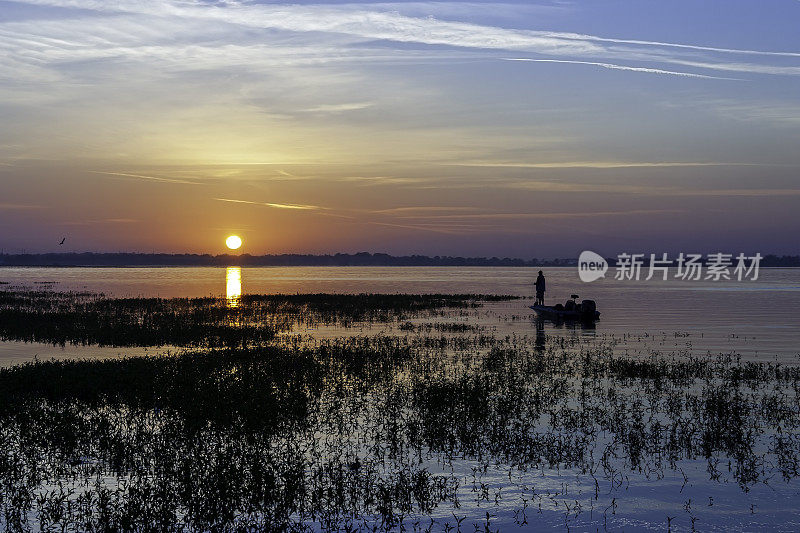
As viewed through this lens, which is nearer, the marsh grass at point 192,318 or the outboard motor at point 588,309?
the marsh grass at point 192,318

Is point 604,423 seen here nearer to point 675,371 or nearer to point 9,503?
point 675,371

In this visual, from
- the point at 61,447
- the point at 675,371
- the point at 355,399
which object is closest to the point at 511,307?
the point at 675,371

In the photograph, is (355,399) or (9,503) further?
(355,399)

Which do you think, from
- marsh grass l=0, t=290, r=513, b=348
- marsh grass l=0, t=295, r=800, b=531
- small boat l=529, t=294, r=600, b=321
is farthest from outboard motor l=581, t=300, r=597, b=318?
marsh grass l=0, t=295, r=800, b=531

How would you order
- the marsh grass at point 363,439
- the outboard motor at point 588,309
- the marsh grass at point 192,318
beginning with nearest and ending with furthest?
the marsh grass at point 363,439 → the marsh grass at point 192,318 → the outboard motor at point 588,309

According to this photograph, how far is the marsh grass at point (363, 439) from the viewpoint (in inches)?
369

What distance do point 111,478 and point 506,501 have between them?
242 inches

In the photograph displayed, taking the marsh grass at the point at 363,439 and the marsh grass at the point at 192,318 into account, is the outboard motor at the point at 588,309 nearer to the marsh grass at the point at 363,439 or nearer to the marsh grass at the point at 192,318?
the marsh grass at the point at 192,318

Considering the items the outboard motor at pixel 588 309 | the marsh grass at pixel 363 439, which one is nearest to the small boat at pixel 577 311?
the outboard motor at pixel 588 309

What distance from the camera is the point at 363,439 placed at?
12906 millimetres

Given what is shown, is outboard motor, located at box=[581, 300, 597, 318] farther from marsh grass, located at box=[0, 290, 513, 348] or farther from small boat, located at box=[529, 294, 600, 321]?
marsh grass, located at box=[0, 290, 513, 348]

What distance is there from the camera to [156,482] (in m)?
10.2

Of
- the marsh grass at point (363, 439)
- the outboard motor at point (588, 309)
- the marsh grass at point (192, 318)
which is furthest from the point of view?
the outboard motor at point (588, 309)

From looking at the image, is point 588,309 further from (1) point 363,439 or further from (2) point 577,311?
(1) point 363,439
